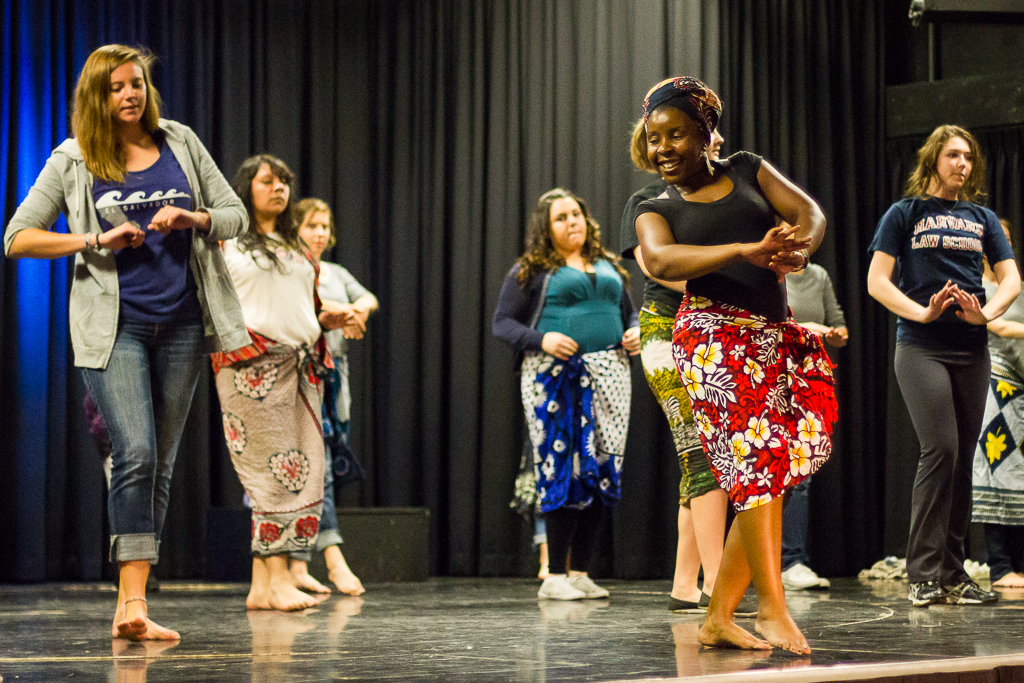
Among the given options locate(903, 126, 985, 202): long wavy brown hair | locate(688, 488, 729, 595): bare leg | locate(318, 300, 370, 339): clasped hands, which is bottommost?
locate(688, 488, 729, 595): bare leg

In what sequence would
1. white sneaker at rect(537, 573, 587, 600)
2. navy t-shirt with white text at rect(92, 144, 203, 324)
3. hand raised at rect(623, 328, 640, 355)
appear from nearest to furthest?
navy t-shirt with white text at rect(92, 144, 203, 324), white sneaker at rect(537, 573, 587, 600), hand raised at rect(623, 328, 640, 355)

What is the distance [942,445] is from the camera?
3602mm

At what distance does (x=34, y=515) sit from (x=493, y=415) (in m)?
2.23

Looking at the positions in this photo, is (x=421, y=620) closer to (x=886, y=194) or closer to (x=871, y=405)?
(x=871, y=405)

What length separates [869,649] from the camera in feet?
7.91

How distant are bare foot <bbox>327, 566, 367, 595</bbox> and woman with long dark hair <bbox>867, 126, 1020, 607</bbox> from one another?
207 cm

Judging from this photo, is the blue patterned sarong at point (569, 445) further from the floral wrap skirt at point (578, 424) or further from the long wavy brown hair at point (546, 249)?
the long wavy brown hair at point (546, 249)

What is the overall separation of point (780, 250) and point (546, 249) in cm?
231

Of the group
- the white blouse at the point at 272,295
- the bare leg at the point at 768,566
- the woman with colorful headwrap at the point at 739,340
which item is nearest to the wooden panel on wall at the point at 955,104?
the white blouse at the point at 272,295

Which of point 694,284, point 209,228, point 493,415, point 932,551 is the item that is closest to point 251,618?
point 209,228

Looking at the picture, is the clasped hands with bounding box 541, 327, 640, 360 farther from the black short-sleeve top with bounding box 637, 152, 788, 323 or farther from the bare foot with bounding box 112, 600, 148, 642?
the bare foot with bounding box 112, 600, 148, 642

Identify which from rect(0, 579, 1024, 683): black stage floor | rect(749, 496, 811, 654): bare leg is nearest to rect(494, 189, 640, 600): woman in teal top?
rect(0, 579, 1024, 683): black stage floor

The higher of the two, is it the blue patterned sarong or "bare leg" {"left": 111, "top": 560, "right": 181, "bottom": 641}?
the blue patterned sarong

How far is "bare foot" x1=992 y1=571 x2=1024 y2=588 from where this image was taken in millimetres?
4516
